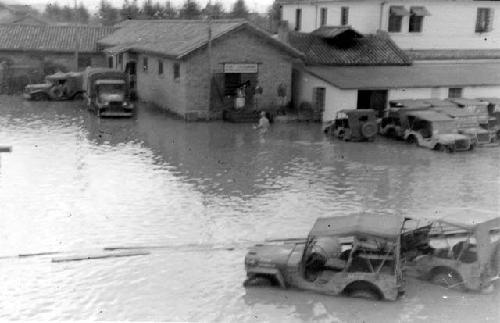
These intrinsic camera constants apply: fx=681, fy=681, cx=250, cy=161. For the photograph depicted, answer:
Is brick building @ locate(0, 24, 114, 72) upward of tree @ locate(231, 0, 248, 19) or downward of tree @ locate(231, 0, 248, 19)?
downward

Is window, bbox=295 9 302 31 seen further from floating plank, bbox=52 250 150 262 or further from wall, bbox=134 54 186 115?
floating plank, bbox=52 250 150 262

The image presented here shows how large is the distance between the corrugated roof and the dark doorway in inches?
22.8

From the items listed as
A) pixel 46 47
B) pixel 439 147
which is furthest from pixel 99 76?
pixel 439 147

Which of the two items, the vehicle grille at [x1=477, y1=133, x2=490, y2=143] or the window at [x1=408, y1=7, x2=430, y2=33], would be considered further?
the window at [x1=408, y1=7, x2=430, y2=33]

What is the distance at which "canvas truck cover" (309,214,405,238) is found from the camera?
12258 millimetres

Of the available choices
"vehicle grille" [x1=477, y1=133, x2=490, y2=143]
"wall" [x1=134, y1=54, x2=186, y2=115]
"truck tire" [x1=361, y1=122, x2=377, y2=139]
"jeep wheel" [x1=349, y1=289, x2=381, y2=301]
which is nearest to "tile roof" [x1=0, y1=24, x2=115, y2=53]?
"wall" [x1=134, y1=54, x2=186, y2=115]

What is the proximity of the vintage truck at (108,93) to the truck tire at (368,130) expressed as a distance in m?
11.0

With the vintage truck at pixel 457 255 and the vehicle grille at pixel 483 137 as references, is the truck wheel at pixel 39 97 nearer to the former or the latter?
the vehicle grille at pixel 483 137

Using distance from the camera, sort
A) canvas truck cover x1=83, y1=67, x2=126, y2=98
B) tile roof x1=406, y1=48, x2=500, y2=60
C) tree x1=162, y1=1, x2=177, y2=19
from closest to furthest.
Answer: canvas truck cover x1=83, y1=67, x2=126, y2=98, tile roof x1=406, y1=48, x2=500, y2=60, tree x1=162, y1=1, x2=177, y2=19

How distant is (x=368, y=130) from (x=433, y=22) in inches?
596

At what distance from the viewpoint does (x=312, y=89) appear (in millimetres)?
32312

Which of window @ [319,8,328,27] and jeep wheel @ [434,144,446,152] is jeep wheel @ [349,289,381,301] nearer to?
jeep wheel @ [434,144,446,152]

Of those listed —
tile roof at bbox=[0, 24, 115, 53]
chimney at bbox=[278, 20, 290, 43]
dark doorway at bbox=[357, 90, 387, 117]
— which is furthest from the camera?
tile roof at bbox=[0, 24, 115, 53]

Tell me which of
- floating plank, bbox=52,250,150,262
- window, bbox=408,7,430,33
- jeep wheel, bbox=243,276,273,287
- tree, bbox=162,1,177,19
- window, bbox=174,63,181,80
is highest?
tree, bbox=162,1,177,19
